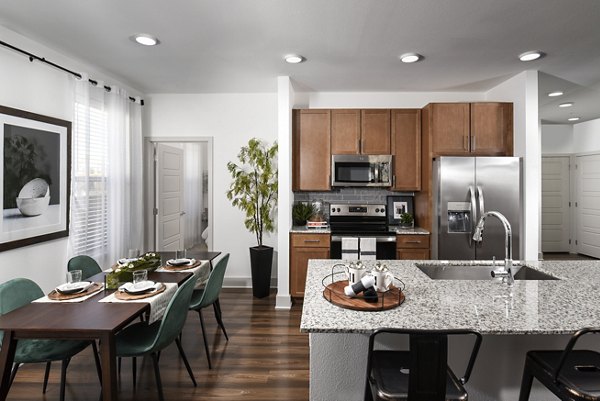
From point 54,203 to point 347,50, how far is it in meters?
3.06

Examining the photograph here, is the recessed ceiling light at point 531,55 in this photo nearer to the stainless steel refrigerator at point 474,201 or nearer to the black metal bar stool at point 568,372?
the stainless steel refrigerator at point 474,201

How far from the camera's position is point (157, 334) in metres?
2.13

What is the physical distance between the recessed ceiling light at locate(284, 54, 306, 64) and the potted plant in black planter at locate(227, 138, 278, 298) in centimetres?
122

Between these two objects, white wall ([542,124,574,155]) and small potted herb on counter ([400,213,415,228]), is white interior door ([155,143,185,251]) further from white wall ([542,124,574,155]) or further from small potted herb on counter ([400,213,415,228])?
white wall ([542,124,574,155])

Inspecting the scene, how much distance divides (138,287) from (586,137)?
8.22 m

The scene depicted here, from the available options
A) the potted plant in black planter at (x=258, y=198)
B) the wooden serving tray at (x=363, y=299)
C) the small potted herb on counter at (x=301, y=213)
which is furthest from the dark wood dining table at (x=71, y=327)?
the small potted herb on counter at (x=301, y=213)

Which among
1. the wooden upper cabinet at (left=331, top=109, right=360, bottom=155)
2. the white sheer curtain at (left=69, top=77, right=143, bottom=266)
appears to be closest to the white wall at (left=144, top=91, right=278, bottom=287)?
the white sheer curtain at (left=69, top=77, right=143, bottom=266)

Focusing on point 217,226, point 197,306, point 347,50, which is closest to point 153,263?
point 197,306

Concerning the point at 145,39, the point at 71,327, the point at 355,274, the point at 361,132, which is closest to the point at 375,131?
the point at 361,132

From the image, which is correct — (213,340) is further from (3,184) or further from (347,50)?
(347,50)

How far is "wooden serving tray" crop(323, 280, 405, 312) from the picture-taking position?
5.21 ft

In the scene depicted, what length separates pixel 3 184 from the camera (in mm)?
2771

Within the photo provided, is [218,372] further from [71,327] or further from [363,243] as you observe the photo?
[363,243]

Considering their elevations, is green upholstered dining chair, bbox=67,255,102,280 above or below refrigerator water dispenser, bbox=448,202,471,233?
below
